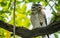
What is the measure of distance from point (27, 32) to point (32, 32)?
22 mm

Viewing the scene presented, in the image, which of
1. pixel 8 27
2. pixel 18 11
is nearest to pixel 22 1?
pixel 18 11

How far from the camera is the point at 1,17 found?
1.02 metres

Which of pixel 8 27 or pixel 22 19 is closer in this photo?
pixel 8 27

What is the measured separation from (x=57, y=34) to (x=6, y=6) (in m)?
0.28

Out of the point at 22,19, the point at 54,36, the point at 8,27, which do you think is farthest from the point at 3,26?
the point at 54,36

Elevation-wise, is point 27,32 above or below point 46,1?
below

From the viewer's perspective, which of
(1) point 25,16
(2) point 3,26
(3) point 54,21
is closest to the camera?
(3) point 54,21

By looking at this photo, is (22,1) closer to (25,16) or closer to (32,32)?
(25,16)

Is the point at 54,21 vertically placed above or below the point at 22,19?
below

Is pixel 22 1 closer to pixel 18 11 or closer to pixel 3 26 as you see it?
pixel 18 11

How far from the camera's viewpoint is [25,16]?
1057 millimetres

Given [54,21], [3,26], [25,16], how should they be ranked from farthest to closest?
[25,16]
[3,26]
[54,21]

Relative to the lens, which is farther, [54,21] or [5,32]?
[5,32]

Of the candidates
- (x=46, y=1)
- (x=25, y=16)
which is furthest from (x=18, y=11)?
(x=46, y=1)
